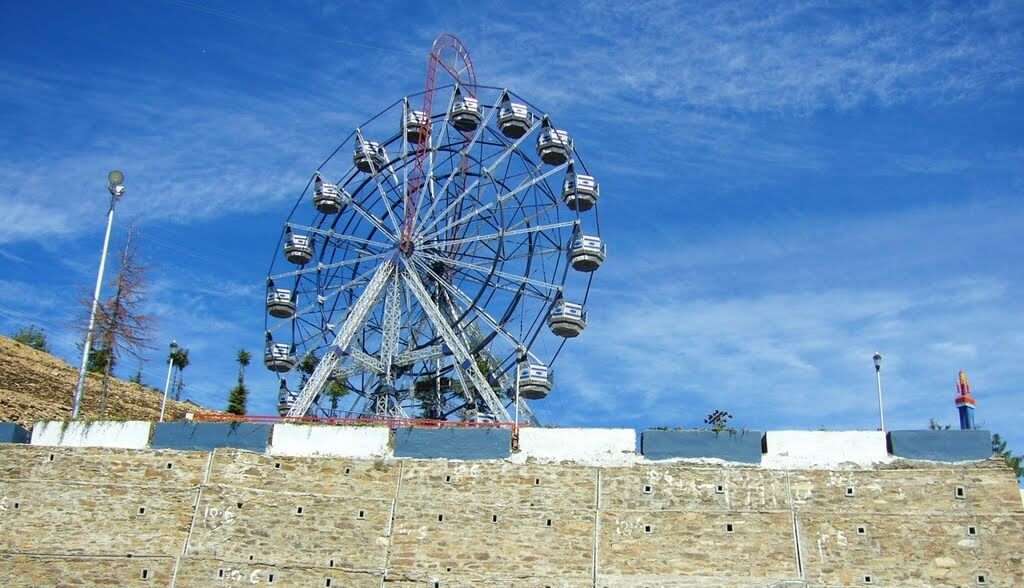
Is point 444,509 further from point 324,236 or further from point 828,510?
point 324,236

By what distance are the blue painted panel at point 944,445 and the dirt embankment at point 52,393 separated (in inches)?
1060

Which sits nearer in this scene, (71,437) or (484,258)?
(71,437)

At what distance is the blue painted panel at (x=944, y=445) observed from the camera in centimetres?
2903

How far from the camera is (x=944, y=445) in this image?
29172 mm

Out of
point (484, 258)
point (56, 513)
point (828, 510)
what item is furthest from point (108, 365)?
point (828, 510)

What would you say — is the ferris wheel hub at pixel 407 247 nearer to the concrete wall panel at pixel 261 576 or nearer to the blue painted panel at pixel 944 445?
the concrete wall panel at pixel 261 576

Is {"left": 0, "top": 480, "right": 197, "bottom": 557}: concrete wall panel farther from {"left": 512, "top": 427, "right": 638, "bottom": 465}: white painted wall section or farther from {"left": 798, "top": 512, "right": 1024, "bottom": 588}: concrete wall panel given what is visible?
{"left": 798, "top": 512, "right": 1024, "bottom": 588}: concrete wall panel

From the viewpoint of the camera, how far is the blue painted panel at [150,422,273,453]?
31.2 meters

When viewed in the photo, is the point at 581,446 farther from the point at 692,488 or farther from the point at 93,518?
the point at 93,518

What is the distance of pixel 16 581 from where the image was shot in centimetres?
2867

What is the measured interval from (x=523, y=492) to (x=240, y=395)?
1857cm

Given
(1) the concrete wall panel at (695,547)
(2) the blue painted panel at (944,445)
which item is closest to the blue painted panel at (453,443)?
(1) the concrete wall panel at (695,547)

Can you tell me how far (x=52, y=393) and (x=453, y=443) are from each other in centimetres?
2235

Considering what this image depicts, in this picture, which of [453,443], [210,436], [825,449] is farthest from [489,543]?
[825,449]
